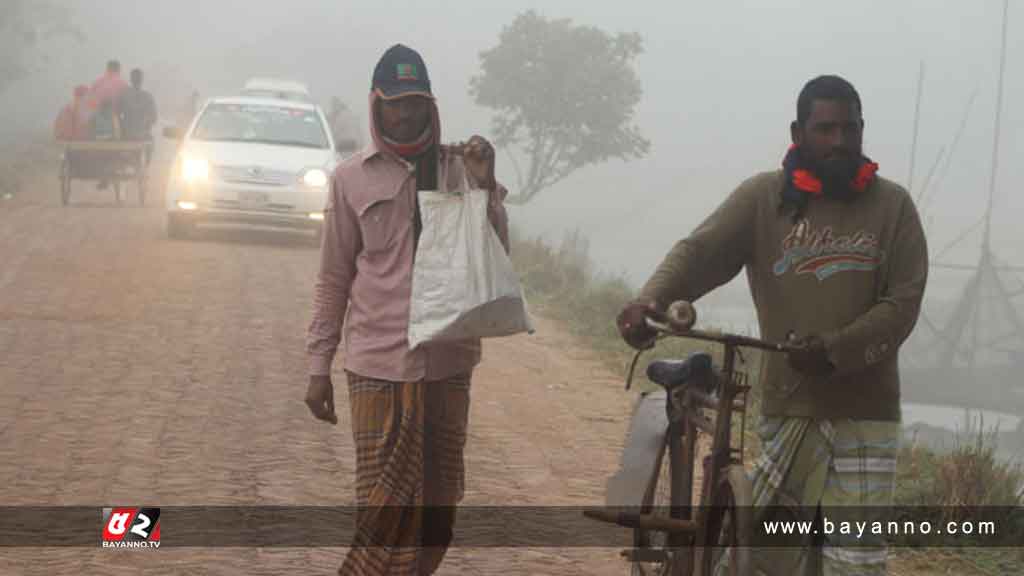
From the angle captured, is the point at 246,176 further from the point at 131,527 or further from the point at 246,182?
the point at 131,527

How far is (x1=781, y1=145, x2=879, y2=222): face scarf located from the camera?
4.87m

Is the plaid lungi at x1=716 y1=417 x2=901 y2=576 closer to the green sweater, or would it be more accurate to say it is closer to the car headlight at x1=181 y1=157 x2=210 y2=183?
the green sweater

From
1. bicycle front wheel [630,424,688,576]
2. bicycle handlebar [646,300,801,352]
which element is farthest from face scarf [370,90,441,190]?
bicycle front wheel [630,424,688,576]

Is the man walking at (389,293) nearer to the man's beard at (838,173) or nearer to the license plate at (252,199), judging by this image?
the man's beard at (838,173)

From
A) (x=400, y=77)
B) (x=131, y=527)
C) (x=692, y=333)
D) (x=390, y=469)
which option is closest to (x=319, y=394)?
(x=390, y=469)

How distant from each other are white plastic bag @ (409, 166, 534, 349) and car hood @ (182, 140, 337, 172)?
15.1 m

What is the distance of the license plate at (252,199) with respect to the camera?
1992 centimetres

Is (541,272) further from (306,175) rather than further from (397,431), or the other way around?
(397,431)

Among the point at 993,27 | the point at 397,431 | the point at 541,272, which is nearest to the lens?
the point at 397,431

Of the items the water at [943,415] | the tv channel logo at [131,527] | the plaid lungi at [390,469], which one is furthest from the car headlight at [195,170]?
the water at [943,415]

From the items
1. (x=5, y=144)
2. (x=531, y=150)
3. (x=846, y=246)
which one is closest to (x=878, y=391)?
(x=846, y=246)

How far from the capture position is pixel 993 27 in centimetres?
11350

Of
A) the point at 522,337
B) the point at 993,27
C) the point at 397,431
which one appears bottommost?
the point at 522,337

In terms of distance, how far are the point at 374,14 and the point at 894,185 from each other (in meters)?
125
